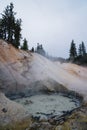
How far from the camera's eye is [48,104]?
99.4ft

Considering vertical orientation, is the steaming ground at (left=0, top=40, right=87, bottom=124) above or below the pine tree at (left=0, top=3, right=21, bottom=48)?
below

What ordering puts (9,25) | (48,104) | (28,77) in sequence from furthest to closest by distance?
(9,25)
(28,77)
(48,104)

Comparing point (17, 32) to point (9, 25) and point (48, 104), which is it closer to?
point (9, 25)

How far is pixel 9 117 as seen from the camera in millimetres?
24281

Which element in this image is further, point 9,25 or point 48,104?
point 9,25

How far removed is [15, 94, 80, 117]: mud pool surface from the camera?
88.7 feet

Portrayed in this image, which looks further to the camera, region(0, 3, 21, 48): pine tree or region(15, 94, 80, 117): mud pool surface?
region(0, 3, 21, 48): pine tree

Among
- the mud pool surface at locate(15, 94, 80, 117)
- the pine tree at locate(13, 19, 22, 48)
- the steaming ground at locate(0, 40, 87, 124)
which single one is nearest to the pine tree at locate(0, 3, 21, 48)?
the pine tree at locate(13, 19, 22, 48)

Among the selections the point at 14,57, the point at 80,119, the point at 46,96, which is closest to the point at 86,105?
the point at 80,119

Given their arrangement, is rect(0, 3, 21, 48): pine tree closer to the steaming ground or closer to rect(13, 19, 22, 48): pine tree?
rect(13, 19, 22, 48): pine tree

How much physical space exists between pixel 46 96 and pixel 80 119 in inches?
513

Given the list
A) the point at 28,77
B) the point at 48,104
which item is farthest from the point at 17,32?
the point at 48,104

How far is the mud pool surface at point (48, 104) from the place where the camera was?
2703cm

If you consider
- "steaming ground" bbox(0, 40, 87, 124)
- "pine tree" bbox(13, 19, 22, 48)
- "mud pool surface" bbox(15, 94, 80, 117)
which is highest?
"pine tree" bbox(13, 19, 22, 48)
